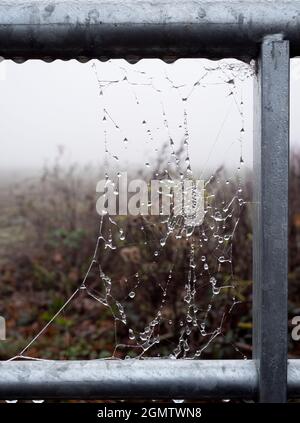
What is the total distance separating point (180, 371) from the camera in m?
0.69

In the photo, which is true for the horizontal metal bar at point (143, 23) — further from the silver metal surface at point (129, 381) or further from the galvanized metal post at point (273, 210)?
the silver metal surface at point (129, 381)

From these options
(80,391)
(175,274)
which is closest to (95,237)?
(175,274)

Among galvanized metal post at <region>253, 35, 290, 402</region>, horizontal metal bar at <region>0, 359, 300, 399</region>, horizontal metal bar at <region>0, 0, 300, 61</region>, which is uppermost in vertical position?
horizontal metal bar at <region>0, 0, 300, 61</region>

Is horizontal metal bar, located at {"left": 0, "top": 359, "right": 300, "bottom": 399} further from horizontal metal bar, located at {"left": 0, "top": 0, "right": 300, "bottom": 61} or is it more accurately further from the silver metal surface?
horizontal metal bar, located at {"left": 0, "top": 0, "right": 300, "bottom": 61}

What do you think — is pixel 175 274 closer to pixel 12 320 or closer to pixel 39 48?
pixel 12 320

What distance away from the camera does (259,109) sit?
705 mm

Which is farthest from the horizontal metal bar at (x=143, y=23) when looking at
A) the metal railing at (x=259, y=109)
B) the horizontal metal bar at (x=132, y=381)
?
the horizontal metal bar at (x=132, y=381)

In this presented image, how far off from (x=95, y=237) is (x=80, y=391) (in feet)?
9.54

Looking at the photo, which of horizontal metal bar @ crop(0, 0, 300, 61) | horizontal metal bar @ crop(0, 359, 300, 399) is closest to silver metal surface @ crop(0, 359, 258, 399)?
horizontal metal bar @ crop(0, 359, 300, 399)

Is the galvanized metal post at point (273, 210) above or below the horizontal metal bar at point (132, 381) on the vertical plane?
above

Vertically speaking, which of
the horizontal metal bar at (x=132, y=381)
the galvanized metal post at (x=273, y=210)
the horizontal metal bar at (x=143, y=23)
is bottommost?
the horizontal metal bar at (x=132, y=381)

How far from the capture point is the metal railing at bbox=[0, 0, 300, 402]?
675 millimetres

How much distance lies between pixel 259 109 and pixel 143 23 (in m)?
0.18

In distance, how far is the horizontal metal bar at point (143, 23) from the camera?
674 mm
